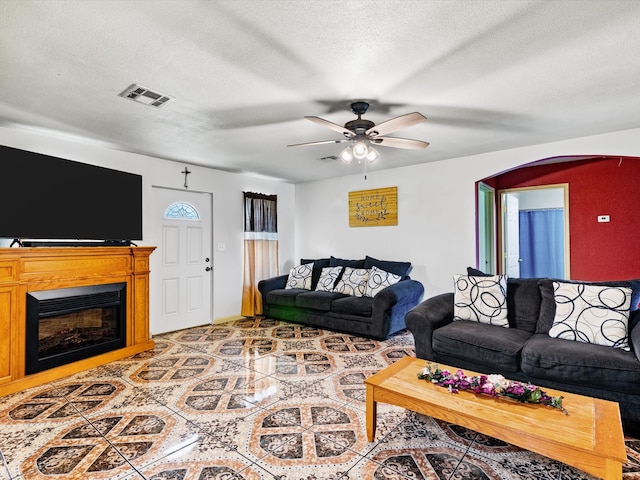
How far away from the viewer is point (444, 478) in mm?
1778

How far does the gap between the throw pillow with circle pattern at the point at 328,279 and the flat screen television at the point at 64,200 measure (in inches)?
99.7

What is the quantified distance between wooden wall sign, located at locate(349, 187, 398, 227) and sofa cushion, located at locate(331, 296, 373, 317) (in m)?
1.44

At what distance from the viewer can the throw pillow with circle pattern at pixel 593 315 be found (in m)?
2.47

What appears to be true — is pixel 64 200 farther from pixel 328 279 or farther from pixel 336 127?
pixel 328 279

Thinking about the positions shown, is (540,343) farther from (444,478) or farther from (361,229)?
(361,229)

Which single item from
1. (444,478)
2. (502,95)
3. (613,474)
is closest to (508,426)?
(613,474)

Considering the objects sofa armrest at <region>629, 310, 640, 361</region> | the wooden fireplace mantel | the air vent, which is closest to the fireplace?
the wooden fireplace mantel

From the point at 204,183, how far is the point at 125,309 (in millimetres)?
2112

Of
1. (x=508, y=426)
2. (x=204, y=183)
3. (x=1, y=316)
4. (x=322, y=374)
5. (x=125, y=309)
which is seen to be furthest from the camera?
(x=204, y=183)

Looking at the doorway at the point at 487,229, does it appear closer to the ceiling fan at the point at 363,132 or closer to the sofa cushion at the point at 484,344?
the sofa cushion at the point at 484,344

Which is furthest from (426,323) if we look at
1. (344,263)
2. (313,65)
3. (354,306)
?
(344,263)

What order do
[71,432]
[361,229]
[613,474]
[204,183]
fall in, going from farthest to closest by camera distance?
[361,229], [204,183], [71,432], [613,474]

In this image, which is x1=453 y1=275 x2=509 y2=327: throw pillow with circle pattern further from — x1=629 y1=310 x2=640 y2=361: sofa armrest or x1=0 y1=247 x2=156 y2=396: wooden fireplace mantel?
x1=0 y1=247 x2=156 y2=396: wooden fireplace mantel

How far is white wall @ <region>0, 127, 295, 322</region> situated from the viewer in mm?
3651
